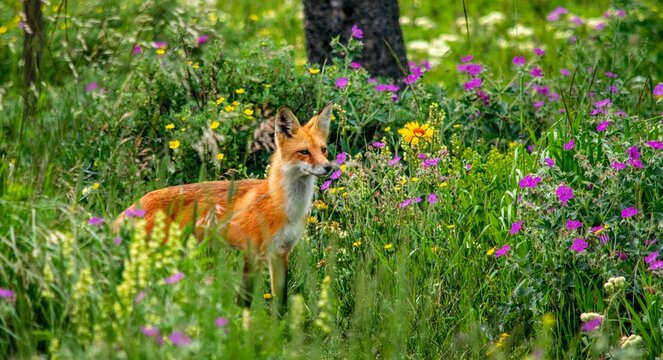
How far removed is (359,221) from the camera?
18.2 feet

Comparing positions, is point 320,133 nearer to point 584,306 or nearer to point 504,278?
point 504,278

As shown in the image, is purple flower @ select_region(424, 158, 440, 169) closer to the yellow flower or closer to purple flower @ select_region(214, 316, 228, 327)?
the yellow flower

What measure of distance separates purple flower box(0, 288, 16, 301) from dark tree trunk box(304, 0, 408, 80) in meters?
4.36

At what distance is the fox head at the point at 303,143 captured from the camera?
5.89 meters

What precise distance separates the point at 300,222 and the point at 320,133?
2.13ft

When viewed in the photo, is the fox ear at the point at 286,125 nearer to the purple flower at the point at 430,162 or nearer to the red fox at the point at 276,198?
the red fox at the point at 276,198

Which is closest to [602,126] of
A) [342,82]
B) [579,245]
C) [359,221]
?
[579,245]

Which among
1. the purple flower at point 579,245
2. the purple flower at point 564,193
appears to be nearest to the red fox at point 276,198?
the purple flower at point 564,193

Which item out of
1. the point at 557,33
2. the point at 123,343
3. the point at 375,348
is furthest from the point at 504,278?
the point at 557,33

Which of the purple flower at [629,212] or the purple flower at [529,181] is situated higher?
the purple flower at [529,181]

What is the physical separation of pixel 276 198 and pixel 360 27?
2.50 m

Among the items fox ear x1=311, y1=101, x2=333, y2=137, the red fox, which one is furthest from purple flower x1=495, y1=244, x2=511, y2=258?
fox ear x1=311, y1=101, x2=333, y2=137

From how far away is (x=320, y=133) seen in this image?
6199mm

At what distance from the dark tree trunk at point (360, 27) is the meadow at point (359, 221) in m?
0.30
